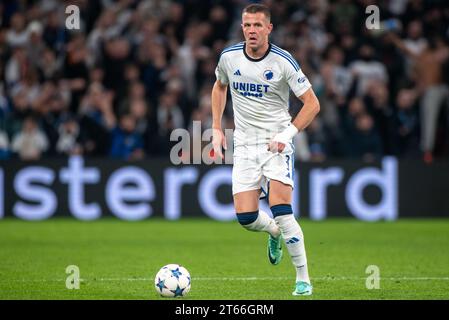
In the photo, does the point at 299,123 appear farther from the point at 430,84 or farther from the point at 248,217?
the point at 430,84

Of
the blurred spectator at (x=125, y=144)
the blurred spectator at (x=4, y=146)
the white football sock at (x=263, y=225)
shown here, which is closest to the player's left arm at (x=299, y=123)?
the white football sock at (x=263, y=225)

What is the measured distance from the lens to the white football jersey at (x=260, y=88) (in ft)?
29.7

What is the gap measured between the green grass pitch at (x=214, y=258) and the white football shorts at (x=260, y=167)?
963mm

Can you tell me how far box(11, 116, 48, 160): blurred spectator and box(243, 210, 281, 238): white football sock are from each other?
27.0 feet

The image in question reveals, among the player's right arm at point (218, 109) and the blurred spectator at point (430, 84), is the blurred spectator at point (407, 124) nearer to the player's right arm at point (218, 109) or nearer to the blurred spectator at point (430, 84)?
the blurred spectator at point (430, 84)

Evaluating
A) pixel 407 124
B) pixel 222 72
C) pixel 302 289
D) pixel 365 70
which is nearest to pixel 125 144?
pixel 365 70

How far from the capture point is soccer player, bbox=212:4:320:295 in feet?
29.1

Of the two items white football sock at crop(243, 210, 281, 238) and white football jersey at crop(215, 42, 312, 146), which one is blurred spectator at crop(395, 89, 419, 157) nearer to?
white football sock at crop(243, 210, 281, 238)

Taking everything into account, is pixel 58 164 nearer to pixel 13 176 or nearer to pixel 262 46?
pixel 13 176

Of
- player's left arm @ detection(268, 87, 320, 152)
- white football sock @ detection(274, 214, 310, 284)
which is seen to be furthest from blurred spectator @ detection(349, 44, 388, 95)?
white football sock @ detection(274, 214, 310, 284)

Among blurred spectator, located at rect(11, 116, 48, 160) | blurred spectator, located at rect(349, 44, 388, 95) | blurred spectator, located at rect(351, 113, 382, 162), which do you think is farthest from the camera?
blurred spectator, located at rect(349, 44, 388, 95)

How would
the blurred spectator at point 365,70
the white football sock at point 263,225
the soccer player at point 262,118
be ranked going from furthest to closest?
the blurred spectator at point 365,70, the white football sock at point 263,225, the soccer player at point 262,118

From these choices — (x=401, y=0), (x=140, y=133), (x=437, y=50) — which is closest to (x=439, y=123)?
(x=437, y=50)

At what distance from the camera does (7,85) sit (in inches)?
698
